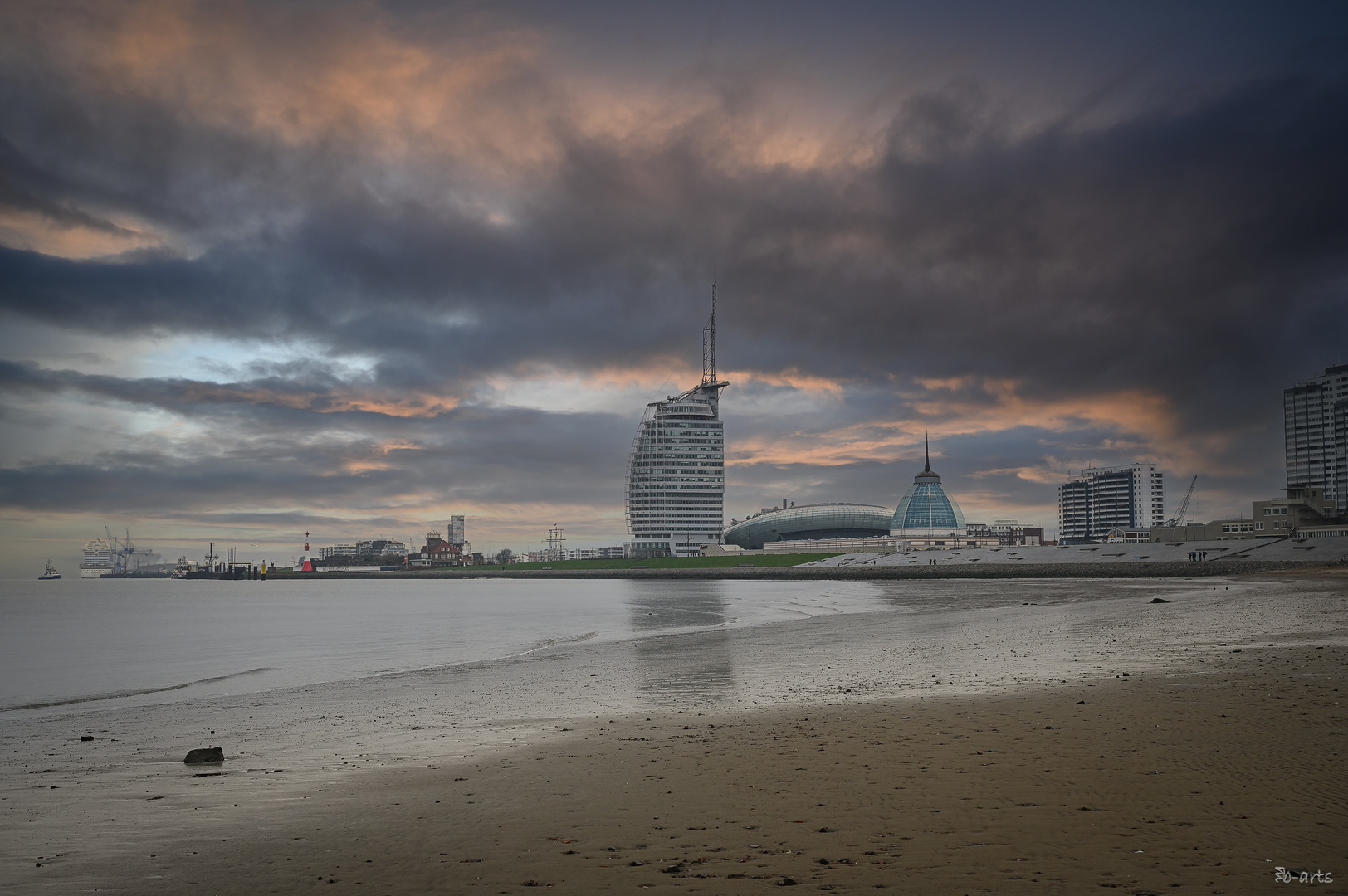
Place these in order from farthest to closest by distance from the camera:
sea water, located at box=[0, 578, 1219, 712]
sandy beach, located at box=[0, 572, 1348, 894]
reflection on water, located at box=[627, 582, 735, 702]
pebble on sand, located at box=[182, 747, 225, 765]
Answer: sea water, located at box=[0, 578, 1219, 712], reflection on water, located at box=[627, 582, 735, 702], pebble on sand, located at box=[182, 747, 225, 765], sandy beach, located at box=[0, 572, 1348, 894]

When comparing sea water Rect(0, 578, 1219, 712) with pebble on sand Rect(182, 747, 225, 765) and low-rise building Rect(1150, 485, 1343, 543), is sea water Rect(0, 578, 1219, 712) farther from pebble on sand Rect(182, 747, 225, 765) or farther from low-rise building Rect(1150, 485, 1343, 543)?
low-rise building Rect(1150, 485, 1343, 543)

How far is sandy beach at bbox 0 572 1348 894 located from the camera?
721 cm

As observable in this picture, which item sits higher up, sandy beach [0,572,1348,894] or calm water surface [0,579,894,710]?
sandy beach [0,572,1348,894]

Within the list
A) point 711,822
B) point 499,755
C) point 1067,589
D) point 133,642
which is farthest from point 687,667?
point 1067,589

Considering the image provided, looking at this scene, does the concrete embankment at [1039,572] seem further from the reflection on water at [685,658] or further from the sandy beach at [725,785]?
the sandy beach at [725,785]

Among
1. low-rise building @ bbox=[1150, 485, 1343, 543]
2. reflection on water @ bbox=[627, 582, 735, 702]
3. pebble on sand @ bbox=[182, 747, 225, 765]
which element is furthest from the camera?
low-rise building @ bbox=[1150, 485, 1343, 543]

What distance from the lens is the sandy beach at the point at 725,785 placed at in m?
7.21

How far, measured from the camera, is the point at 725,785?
1021 cm

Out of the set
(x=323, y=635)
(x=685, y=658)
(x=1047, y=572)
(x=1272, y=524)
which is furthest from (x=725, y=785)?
(x=1272, y=524)

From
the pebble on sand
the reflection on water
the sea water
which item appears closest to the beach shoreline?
the sea water

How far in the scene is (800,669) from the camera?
22.7 metres

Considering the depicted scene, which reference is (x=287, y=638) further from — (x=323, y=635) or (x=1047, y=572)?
(x=1047, y=572)

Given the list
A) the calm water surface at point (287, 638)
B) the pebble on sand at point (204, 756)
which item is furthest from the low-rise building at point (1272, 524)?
the pebble on sand at point (204, 756)

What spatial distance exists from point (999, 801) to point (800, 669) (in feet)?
46.4
